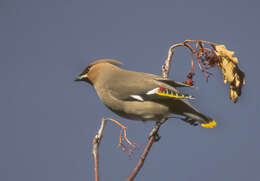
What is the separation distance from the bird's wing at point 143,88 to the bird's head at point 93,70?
0.22 m

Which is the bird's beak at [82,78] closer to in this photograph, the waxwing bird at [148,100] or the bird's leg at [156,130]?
the waxwing bird at [148,100]

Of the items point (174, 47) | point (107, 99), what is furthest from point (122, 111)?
point (174, 47)

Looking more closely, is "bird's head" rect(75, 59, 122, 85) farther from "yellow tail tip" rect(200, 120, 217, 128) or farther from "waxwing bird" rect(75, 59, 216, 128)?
"yellow tail tip" rect(200, 120, 217, 128)

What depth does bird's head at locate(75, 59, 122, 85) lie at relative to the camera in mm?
3145

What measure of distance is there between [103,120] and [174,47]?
77cm

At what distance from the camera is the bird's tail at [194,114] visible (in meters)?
2.83

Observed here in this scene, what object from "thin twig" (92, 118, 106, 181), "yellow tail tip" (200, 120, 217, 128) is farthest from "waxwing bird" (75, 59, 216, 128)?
"thin twig" (92, 118, 106, 181)

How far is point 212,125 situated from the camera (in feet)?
9.32

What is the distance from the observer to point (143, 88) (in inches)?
112

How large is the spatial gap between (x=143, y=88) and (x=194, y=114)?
1.49 feet

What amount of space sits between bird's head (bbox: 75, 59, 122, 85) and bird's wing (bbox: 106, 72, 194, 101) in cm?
22

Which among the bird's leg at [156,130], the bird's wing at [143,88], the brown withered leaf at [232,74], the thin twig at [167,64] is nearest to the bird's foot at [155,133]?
the bird's leg at [156,130]

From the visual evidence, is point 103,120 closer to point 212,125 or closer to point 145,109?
point 145,109

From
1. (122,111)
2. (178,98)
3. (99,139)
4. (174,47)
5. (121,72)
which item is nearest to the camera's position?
(99,139)
